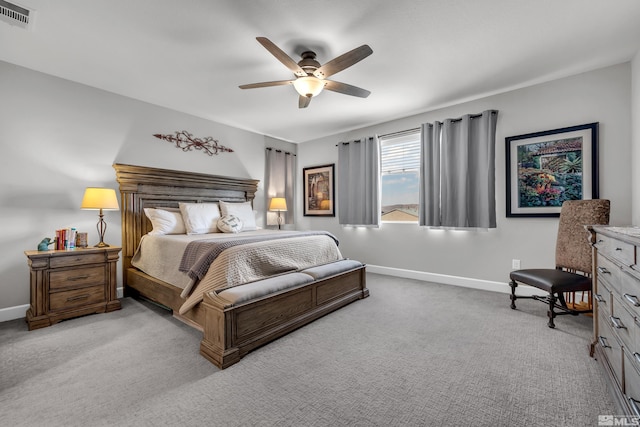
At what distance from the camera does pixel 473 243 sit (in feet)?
12.1

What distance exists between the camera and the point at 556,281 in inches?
92.9

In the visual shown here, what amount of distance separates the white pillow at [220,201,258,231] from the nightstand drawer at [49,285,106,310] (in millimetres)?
1666

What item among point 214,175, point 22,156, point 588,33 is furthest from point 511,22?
point 22,156

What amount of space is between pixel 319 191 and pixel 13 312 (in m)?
4.31

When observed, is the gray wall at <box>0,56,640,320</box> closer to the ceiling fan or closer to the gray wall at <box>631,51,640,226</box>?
the gray wall at <box>631,51,640,226</box>

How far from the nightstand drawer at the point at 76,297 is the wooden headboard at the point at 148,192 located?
0.59m

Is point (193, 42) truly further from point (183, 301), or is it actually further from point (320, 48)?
point (183, 301)

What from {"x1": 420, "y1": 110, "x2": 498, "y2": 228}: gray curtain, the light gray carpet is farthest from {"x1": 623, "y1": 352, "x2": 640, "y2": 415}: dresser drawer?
{"x1": 420, "y1": 110, "x2": 498, "y2": 228}: gray curtain

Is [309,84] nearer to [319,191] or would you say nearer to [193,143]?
[193,143]

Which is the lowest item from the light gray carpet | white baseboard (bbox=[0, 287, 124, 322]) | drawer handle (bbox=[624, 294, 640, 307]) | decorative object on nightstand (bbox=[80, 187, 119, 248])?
the light gray carpet

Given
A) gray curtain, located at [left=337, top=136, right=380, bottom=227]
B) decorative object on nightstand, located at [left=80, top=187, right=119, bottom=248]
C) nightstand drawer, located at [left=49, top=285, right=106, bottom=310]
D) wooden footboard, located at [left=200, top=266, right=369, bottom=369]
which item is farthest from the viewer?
gray curtain, located at [left=337, top=136, right=380, bottom=227]

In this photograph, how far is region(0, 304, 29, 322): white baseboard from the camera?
270 cm

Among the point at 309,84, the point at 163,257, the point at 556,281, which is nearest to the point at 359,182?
the point at 309,84

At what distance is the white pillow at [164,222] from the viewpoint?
3.38 metres
